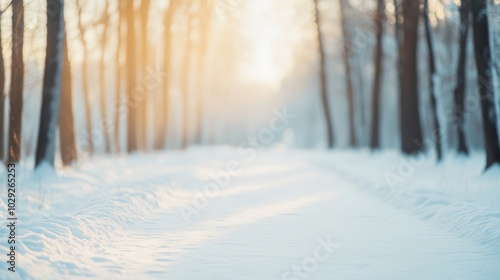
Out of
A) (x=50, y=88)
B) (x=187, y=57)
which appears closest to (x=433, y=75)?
(x=50, y=88)

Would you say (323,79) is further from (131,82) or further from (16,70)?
(16,70)

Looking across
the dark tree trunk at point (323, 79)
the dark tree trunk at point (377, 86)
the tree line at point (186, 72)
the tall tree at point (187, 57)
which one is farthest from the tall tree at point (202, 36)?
the dark tree trunk at point (377, 86)

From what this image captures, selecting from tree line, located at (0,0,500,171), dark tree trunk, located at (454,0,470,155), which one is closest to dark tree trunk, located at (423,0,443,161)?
tree line, located at (0,0,500,171)

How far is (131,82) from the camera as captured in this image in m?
21.2

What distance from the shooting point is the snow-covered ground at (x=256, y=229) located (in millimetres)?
5352

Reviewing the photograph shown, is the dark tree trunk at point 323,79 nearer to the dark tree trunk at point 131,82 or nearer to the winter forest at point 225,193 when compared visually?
the winter forest at point 225,193

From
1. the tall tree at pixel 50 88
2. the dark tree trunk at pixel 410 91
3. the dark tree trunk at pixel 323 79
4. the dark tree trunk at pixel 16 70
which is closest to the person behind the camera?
the dark tree trunk at pixel 16 70

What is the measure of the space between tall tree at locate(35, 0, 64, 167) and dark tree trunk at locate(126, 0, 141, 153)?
7.83m

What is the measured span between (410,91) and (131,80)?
38.7ft

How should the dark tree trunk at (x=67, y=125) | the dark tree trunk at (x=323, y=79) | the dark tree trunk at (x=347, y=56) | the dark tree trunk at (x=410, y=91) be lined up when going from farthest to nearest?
the dark tree trunk at (x=347, y=56) → the dark tree trunk at (x=323, y=79) → the dark tree trunk at (x=410, y=91) → the dark tree trunk at (x=67, y=125)

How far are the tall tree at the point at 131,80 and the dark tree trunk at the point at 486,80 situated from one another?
43.9ft

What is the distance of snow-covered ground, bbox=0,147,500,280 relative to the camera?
5352 mm

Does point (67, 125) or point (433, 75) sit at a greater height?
point (433, 75)

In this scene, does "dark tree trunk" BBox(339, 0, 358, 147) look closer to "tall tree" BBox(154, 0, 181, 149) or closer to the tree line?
the tree line
